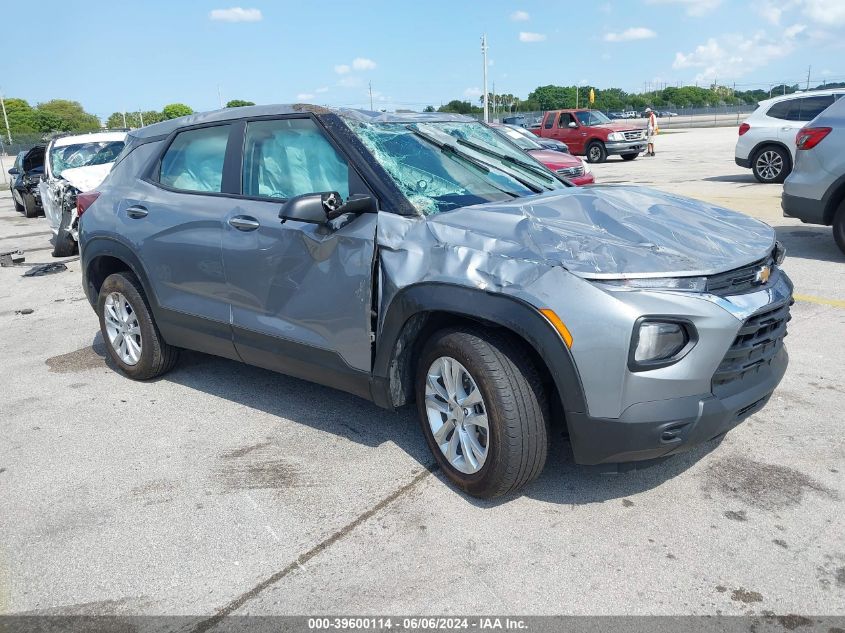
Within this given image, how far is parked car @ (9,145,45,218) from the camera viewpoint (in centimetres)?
1708

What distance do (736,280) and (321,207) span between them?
1861mm

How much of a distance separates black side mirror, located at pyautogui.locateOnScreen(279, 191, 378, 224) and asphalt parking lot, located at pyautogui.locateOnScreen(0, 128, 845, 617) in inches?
50.9

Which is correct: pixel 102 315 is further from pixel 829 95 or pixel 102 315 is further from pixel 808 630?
pixel 829 95

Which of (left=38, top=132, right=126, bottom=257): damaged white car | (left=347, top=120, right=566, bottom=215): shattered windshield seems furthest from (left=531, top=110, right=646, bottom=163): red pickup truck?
(left=347, top=120, right=566, bottom=215): shattered windshield

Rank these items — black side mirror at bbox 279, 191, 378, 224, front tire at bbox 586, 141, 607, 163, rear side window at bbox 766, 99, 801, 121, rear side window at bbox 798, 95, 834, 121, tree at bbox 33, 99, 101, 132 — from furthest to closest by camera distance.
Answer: tree at bbox 33, 99, 101, 132 < front tire at bbox 586, 141, 607, 163 < rear side window at bbox 766, 99, 801, 121 < rear side window at bbox 798, 95, 834, 121 < black side mirror at bbox 279, 191, 378, 224

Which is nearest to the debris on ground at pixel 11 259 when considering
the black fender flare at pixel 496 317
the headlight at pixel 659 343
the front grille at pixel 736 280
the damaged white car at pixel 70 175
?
the damaged white car at pixel 70 175

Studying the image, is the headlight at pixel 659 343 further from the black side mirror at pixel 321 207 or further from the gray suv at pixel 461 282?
the black side mirror at pixel 321 207

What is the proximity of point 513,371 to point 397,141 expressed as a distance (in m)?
1.50

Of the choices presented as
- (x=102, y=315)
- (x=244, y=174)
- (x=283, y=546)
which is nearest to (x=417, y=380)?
(x=283, y=546)

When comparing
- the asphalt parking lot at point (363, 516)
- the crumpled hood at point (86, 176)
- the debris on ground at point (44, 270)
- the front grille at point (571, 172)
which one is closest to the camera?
the asphalt parking lot at point (363, 516)

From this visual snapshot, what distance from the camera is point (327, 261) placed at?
3764 mm

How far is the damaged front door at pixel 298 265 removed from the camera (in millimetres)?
3682

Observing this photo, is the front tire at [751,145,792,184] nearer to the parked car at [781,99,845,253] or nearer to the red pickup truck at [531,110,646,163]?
the parked car at [781,99,845,253]

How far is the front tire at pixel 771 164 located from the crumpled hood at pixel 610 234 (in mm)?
11753
